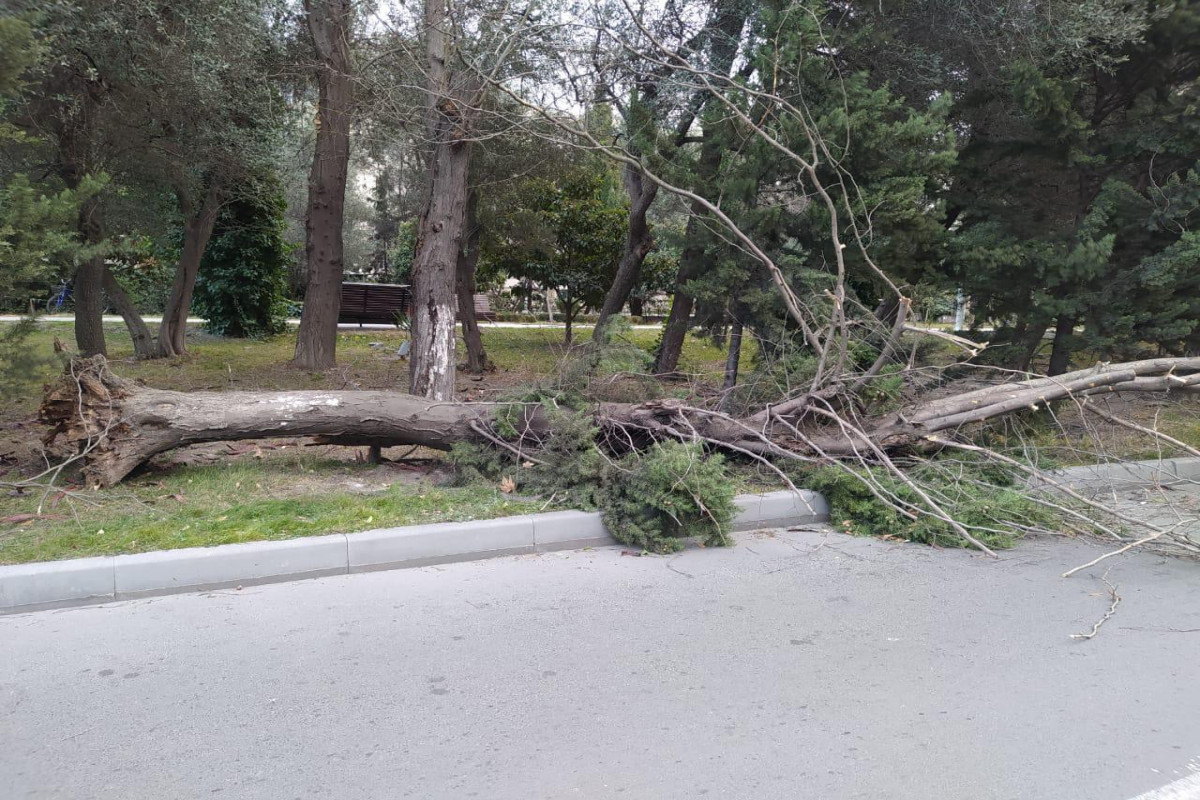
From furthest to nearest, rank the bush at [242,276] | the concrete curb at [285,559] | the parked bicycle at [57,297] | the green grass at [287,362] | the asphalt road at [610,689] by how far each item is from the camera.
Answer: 1. the bush at [242,276]
2. the green grass at [287,362]
3. the parked bicycle at [57,297]
4. the concrete curb at [285,559]
5. the asphalt road at [610,689]

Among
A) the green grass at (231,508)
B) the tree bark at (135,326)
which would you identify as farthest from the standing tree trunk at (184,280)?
the green grass at (231,508)

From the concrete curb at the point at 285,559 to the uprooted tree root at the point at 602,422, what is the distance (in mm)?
878

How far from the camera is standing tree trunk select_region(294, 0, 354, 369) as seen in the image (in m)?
11.1

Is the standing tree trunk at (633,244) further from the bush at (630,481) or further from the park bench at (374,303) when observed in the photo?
the park bench at (374,303)

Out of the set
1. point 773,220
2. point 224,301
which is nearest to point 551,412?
point 773,220

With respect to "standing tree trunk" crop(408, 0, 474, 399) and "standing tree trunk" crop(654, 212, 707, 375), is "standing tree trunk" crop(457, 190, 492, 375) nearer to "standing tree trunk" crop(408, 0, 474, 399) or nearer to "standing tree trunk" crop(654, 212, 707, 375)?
"standing tree trunk" crop(654, 212, 707, 375)

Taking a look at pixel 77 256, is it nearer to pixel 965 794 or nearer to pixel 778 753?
pixel 778 753

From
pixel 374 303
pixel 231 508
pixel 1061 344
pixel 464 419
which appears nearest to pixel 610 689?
pixel 231 508

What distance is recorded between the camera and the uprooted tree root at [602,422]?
6.33m

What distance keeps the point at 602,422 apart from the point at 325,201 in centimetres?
754

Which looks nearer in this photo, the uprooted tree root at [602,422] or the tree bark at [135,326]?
the uprooted tree root at [602,422]

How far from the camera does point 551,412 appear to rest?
6.87m

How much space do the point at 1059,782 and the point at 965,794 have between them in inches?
15.5

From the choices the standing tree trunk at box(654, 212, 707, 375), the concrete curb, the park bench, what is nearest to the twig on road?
the concrete curb
